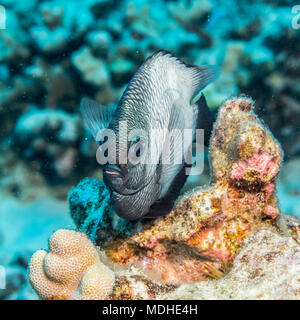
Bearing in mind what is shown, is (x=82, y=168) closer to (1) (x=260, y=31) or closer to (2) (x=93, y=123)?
A: (2) (x=93, y=123)

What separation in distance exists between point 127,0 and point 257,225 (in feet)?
13.5

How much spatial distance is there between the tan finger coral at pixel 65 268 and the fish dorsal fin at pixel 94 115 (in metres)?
0.88

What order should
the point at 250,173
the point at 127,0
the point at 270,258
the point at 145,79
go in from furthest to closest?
the point at 127,0
the point at 250,173
the point at 145,79
the point at 270,258

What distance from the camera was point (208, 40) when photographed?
177 inches

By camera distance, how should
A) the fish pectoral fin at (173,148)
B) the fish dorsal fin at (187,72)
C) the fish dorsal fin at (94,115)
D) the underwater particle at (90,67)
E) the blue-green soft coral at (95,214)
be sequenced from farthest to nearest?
the underwater particle at (90,67) → the blue-green soft coral at (95,214) → the fish dorsal fin at (187,72) → the fish pectoral fin at (173,148) → the fish dorsal fin at (94,115)

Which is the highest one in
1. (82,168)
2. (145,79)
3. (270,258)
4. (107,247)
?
(82,168)

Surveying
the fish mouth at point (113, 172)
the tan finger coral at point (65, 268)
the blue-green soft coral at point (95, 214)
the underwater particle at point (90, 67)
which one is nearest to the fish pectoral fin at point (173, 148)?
Result: the fish mouth at point (113, 172)

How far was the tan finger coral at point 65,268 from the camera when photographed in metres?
1.86

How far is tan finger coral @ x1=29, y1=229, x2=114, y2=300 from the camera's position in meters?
1.86

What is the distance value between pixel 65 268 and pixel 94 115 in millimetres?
1204

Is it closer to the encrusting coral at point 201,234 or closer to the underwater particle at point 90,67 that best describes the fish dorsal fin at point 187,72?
the encrusting coral at point 201,234

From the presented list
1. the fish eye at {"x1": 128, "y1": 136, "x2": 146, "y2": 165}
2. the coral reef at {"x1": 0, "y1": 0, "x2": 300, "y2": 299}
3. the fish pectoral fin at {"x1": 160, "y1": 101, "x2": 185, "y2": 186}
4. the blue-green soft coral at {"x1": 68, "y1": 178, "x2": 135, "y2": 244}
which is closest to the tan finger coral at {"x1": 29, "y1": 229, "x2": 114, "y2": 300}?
the blue-green soft coral at {"x1": 68, "y1": 178, "x2": 135, "y2": 244}
